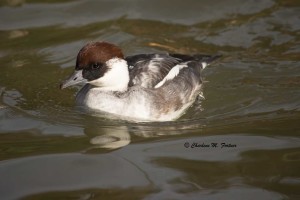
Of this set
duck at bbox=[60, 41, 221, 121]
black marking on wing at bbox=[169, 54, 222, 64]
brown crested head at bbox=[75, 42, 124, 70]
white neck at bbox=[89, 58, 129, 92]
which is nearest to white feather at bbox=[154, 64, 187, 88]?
duck at bbox=[60, 41, 221, 121]

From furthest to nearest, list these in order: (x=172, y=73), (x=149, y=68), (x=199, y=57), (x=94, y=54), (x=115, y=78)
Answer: (x=199, y=57) → (x=172, y=73) → (x=149, y=68) → (x=115, y=78) → (x=94, y=54)

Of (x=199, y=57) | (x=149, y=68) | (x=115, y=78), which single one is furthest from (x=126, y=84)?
(x=199, y=57)

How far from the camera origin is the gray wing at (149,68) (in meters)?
8.87

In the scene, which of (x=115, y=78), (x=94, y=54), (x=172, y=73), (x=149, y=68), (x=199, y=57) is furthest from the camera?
(x=199, y=57)

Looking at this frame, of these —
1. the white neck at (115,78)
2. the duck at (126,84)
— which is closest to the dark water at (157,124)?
the duck at (126,84)

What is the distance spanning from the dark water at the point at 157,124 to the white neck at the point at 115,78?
50cm

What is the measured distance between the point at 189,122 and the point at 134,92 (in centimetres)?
94

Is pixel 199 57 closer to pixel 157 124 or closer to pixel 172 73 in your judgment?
pixel 172 73

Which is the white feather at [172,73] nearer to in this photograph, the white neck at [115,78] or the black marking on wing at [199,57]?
the black marking on wing at [199,57]

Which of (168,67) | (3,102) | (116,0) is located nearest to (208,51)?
(168,67)

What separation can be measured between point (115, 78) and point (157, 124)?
0.96m

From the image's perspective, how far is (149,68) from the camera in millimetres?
9141

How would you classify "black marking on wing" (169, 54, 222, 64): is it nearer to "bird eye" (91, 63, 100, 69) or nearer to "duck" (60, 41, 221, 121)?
"duck" (60, 41, 221, 121)

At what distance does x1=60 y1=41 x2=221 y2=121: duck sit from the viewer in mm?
8422
